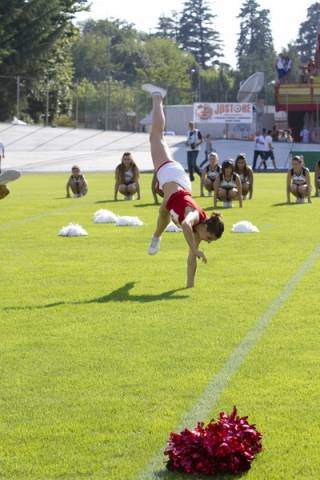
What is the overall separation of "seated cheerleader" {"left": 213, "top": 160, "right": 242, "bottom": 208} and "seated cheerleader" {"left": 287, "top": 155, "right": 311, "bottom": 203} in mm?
1408

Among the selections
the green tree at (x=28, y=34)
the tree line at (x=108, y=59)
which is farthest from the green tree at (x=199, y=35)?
the green tree at (x=28, y=34)

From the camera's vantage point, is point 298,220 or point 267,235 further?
point 298,220

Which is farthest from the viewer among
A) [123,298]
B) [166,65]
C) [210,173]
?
[166,65]

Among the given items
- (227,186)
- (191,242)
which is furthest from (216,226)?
(227,186)

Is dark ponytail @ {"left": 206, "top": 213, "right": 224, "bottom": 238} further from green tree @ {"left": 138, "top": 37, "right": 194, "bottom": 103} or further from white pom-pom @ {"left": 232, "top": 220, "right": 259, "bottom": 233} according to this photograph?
green tree @ {"left": 138, "top": 37, "right": 194, "bottom": 103}

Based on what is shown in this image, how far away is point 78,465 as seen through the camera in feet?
17.6

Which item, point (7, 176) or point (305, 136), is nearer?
Answer: point (7, 176)

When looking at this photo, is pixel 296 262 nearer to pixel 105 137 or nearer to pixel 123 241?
pixel 123 241

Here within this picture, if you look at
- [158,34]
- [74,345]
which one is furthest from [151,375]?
[158,34]

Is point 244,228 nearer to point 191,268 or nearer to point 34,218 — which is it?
point 34,218

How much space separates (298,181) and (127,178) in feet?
14.4

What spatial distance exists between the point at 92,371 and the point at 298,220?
1345 cm

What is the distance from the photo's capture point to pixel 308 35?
575 feet

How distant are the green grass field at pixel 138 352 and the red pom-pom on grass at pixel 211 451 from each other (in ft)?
0.28
